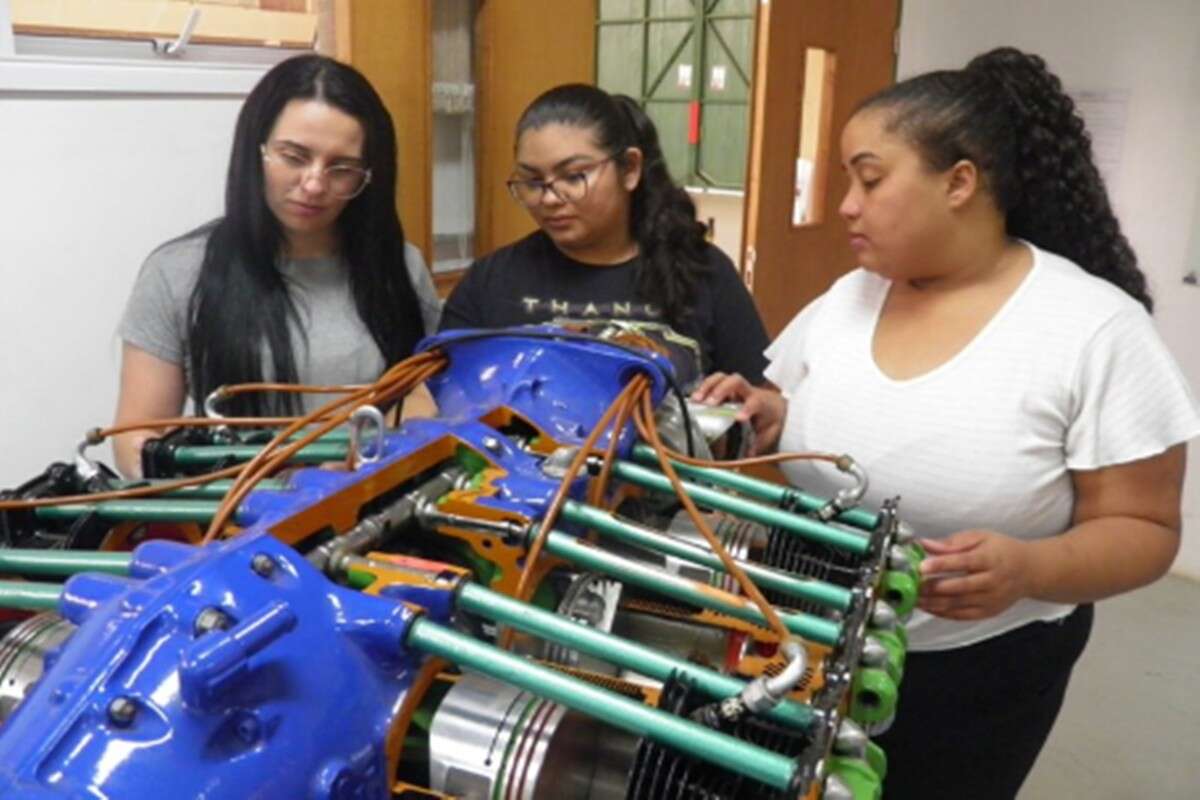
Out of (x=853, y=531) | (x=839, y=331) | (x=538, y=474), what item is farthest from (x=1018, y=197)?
(x=538, y=474)

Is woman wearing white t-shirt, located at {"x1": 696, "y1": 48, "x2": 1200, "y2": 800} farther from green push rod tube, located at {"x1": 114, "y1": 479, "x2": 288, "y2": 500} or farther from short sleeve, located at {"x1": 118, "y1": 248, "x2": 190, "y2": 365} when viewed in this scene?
short sleeve, located at {"x1": 118, "y1": 248, "x2": 190, "y2": 365}

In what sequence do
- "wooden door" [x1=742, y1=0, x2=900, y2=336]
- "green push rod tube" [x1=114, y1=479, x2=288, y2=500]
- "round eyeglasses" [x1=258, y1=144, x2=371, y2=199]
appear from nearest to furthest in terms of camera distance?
"green push rod tube" [x1=114, y1=479, x2=288, y2=500], "round eyeglasses" [x1=258, y1=144, x2=371, y2=199], "wooden door" [x1=742, y1=0, x2=900, y2=336]

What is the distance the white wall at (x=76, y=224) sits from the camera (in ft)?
5.98

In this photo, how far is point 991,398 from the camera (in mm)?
979

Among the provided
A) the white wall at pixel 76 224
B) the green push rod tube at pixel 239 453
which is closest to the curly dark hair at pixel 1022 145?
the green push rod tube at pixel 239 453

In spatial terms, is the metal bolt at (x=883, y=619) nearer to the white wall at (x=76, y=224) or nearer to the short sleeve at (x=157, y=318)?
the short sleeve at (x=157, y=318)

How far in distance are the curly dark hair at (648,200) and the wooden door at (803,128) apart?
1153 millimetres

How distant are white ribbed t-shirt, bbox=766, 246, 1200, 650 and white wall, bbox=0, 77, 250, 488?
1.50 metres

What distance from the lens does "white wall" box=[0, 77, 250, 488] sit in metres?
1.82

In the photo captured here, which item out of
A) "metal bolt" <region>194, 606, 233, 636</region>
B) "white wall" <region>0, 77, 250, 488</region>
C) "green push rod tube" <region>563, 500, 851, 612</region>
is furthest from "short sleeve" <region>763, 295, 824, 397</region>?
"white wall" <region>0, 77, 250, 488</region>

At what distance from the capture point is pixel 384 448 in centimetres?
76

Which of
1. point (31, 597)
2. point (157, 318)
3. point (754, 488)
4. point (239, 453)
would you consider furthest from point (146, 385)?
point (754, 488)

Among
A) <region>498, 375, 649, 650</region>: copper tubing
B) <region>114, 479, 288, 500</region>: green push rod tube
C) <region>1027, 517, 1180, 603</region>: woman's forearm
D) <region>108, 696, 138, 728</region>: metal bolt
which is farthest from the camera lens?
<region>1027, 517, 1180, 603</region>: woman's forearm

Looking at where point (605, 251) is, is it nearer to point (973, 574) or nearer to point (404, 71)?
point (973, 574)
